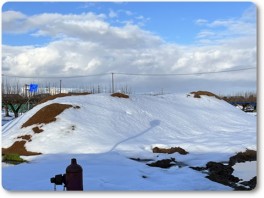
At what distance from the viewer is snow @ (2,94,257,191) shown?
7.61 meters

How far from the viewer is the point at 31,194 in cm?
535

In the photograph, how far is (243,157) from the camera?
11.1m

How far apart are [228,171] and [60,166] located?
4.29 m

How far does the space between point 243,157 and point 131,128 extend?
4.75m

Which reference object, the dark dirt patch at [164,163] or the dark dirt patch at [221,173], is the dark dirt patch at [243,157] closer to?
the dark dirt patch at [221,173]

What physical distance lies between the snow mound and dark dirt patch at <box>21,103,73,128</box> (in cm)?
9

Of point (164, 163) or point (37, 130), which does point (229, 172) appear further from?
point (37, 130)

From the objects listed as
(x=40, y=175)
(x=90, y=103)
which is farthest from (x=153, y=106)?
(x=40, y=175)

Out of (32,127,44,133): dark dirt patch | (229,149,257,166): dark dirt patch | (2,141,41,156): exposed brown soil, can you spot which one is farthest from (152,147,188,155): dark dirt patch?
(32,127,44,133): dark dirt patch

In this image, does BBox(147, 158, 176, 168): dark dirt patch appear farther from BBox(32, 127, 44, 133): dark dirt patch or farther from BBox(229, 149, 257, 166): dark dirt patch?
BBox(32, 127, 44, 133): dark dirt patch

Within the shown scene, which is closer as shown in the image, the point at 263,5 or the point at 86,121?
the point at 263,5

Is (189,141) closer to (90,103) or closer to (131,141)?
(131,141)

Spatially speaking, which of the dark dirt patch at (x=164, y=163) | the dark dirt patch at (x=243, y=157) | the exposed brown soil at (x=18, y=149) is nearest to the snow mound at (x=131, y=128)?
the exposed brown soil at (x=18, y=149)

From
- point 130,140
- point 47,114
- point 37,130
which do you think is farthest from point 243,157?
point 47,114
